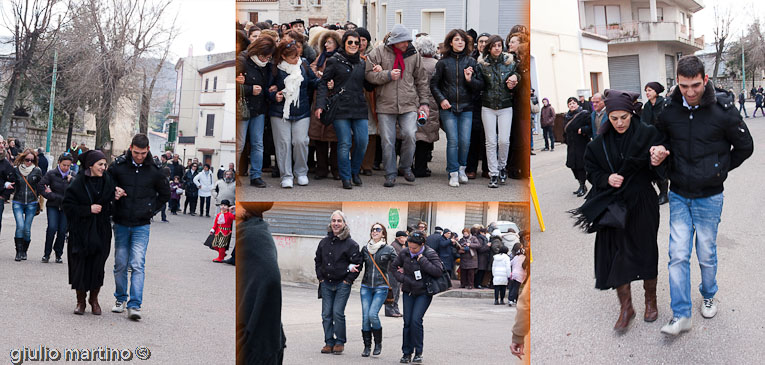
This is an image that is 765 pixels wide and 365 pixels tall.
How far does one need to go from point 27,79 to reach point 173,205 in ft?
57.6

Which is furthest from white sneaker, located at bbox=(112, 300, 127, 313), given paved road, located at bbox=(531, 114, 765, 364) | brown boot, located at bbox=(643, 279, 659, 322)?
brown boot, located at bbox=(643, 279, 659, 322)

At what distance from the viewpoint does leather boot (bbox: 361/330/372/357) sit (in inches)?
80.6

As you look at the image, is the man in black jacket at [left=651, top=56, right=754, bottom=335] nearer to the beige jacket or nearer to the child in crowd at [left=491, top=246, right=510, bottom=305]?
the beige jacket

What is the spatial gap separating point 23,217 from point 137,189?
4.05 m

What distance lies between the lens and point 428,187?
6.27 ft

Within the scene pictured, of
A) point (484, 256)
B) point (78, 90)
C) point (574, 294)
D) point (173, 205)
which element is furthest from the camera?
point (78, 90)

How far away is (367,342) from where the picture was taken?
210 cm

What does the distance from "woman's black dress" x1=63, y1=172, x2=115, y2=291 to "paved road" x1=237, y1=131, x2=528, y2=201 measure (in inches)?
208

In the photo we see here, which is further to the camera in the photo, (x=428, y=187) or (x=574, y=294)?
(x=574, y=294)

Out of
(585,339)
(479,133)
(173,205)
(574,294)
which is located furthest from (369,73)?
(173,205)

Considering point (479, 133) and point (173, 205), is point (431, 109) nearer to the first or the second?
point (479, 133)

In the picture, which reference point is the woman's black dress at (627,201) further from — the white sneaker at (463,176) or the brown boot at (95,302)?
the brown boot at (95,302)

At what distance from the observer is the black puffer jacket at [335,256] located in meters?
1.79

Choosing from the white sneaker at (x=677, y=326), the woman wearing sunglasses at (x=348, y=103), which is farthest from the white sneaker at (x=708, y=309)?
the woman wearing sunglasses at (x=348, y=103)
